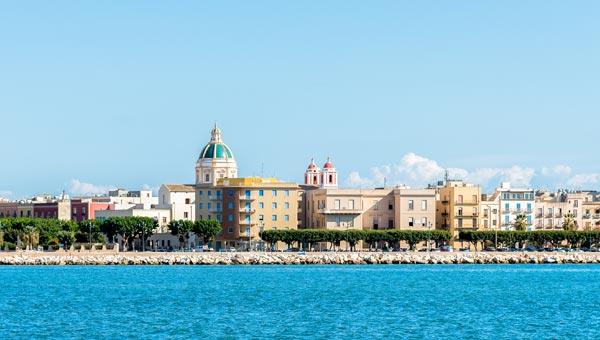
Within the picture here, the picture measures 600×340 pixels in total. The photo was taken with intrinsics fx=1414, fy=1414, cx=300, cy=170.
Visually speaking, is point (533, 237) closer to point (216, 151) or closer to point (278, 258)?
point (278, 258)

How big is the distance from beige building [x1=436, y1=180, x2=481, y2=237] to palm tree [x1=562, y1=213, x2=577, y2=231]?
1019cm

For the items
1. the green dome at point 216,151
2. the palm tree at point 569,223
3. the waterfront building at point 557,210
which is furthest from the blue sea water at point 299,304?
the green dome at point 216,151

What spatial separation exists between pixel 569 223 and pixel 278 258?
3823 centimetres

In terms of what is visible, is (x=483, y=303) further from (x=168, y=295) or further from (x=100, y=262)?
(x=100, y=262)

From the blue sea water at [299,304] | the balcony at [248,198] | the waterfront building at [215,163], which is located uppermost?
the waterfront building at [215,163]

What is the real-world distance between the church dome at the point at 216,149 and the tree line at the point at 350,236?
74.6ft

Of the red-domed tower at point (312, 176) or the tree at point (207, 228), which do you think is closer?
the tree at point (207, 228)

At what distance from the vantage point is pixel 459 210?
126 m

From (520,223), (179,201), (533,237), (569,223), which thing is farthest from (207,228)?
(569,223)

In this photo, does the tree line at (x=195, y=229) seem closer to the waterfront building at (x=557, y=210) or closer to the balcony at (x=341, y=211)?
the balcony at (x=341, y=211)

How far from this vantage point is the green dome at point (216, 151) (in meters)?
140

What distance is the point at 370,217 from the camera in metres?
124

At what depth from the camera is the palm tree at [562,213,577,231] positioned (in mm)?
131125

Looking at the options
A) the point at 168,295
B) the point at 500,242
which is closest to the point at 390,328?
the point at 168,295
